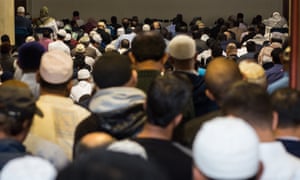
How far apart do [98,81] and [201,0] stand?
63.2ft

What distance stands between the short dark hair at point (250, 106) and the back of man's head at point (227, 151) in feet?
2.22

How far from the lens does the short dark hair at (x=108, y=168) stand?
1922 millimetres

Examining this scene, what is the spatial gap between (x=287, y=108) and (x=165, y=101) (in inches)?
30.2

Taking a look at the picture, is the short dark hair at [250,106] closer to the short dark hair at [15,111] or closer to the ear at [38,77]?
the short dark hair at [15,111]

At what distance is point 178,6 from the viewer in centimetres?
2281

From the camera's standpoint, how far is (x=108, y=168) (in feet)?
6.35

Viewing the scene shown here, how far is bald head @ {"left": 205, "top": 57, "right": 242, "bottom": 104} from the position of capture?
4051 mm

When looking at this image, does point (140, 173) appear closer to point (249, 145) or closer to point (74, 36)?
point (249, 145)

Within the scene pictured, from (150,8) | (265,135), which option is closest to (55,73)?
(265,135)

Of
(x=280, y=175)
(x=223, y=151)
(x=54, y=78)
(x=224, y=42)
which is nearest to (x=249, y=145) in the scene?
(x=223, y=151)

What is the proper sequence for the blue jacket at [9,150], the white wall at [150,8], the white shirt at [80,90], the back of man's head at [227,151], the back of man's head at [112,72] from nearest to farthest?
the back of man's head at [227,151] < the blue jacket at [9,150] < the back of man's head at [112,72] < the white shirt at [80,90] < the white wall at [150,8]

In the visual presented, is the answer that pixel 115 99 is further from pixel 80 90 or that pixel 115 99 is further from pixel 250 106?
pixel 80 90

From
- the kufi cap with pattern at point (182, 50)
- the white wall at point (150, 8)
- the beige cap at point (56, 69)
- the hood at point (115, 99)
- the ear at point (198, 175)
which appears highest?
the kufi cap with pattern at point (182, 50)

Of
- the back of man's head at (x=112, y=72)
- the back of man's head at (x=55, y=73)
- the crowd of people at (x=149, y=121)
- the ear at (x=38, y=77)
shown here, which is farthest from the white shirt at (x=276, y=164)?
the ear at (x=38, y=77)
